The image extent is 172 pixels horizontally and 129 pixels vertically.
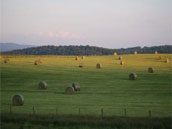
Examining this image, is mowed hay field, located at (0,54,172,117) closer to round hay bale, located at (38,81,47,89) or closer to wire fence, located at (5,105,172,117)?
wire fence, located at (5,105,172,117)

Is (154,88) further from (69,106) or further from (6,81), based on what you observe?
(6,81)

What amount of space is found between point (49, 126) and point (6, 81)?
25.0 metres

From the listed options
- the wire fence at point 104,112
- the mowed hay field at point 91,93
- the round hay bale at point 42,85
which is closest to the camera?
the wire fence at point 104,112

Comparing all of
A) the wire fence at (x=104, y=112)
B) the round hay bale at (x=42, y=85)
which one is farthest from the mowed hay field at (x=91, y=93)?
the round hay bale at (x=42, y=85)

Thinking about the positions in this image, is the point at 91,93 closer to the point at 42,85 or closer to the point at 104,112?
the point at 42,85

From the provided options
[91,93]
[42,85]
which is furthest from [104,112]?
[42,85]

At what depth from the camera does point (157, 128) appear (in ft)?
57.2

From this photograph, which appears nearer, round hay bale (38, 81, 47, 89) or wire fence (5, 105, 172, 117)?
wire fence (5, 105, 172, 117)

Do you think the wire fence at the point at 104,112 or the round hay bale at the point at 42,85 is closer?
the wire fence at the point at 104,112

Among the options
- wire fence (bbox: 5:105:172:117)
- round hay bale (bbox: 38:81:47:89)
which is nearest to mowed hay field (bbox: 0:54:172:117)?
wire fence (bbox: 5:105:172:117)

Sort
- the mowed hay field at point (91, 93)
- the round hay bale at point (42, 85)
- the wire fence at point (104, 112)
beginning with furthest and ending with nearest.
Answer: the round hay bale at point (42, 85) → the mowed hay field at point (91, 93) → the wire fence at point (104, 112)

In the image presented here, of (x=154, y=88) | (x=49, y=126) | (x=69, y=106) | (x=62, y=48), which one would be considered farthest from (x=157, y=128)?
(x=62, y=48)

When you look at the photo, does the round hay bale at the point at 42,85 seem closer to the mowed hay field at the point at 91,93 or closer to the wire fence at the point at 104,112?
the mowed hay field at the point at 91,93

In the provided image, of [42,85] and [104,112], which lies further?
[42,85]
